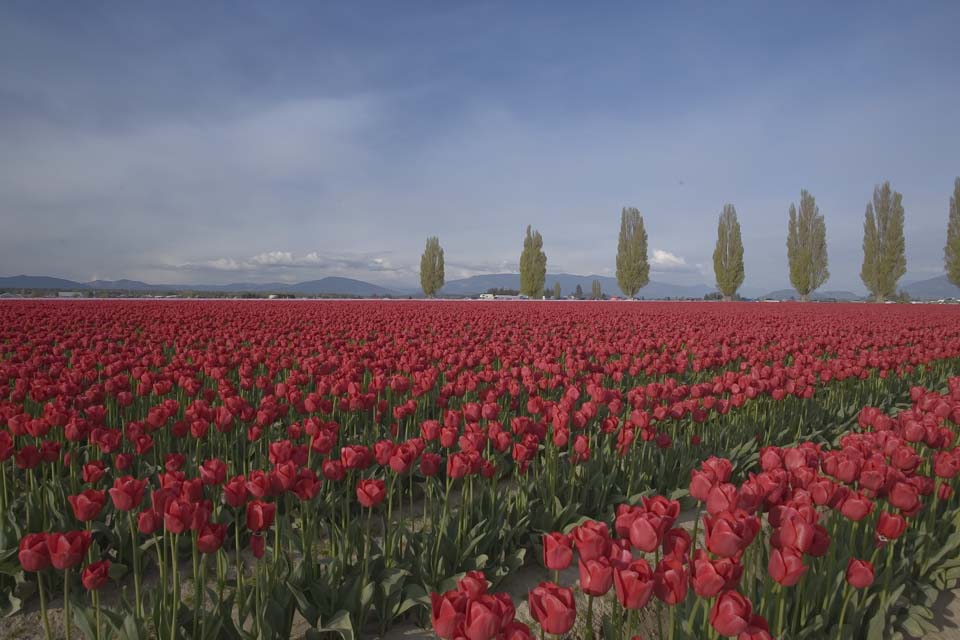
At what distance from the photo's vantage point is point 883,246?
5462cm

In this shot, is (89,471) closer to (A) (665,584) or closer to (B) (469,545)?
(B) (469,545)

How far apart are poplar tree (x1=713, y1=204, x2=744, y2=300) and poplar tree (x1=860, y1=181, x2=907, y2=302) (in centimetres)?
1129

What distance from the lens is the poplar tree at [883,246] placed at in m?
53.7

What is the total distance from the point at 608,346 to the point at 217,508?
642cm

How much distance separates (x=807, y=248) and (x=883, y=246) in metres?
6.45

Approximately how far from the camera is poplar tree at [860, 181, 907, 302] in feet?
176

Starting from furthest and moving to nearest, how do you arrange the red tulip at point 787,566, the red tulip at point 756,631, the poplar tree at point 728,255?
the poplar tree at point 728,255 < the red tulip at point 787,566 < the red tulip at point 756,631

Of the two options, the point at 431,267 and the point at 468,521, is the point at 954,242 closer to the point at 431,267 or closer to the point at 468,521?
the point at 431,267

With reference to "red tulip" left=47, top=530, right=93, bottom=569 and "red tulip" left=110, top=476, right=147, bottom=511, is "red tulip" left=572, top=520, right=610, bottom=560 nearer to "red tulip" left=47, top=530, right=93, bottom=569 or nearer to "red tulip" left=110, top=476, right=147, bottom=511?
"red tulip" left=47, top=530, right=93, bottom=569

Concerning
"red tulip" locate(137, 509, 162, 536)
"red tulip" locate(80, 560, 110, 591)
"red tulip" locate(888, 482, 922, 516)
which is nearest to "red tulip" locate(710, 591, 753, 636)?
"red tulip" locate(888, 482, 922, 516)

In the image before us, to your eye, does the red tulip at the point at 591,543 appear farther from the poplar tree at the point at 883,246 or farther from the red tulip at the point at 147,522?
the poplar tree at the point at 883,246

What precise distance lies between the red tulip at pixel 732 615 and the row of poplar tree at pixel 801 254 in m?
62.2

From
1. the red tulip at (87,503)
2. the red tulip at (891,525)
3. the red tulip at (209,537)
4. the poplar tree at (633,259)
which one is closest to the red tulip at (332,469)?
the red tulip at (209,537)

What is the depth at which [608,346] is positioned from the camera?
879cm
